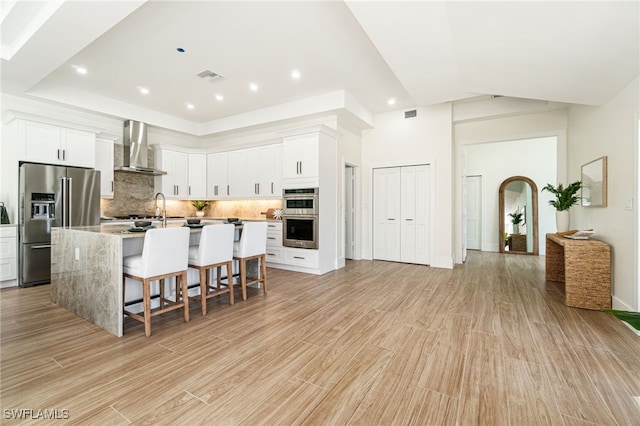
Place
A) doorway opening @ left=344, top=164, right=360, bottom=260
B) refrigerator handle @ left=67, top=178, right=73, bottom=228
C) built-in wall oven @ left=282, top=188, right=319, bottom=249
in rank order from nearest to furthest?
1. refrigerator handle @ left=67, top=178, right=73, bottom=228
2. built-in wall oven @ left=282, top=188, right=319, bottom=249
3. doorway opening @ left=344, top=164, right=360, bottom=260

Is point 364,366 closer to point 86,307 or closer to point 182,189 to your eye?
point 86,307

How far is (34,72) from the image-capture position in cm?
380

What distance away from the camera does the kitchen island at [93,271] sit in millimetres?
2543

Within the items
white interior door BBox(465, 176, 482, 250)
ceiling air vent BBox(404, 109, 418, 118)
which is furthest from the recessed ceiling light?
white interior door BBox(465, 176, 482, 250)

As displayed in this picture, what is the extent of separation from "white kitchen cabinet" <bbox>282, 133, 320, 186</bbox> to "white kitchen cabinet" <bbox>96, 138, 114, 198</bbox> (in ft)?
10.7

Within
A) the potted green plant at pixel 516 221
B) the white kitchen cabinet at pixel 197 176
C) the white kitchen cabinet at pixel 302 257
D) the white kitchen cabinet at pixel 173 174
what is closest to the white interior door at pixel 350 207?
the white kitchen cabinet at pixel 302 257

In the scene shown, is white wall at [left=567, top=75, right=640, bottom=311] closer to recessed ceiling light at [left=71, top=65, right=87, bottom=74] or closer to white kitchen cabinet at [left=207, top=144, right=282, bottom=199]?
white kitchen cabinet at [left=207, top=144, right=282, bottom=199]

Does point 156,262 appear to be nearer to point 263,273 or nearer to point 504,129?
point 263,273

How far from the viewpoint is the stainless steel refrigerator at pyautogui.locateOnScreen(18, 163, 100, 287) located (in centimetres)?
414

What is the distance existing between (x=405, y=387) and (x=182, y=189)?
6.29 metres

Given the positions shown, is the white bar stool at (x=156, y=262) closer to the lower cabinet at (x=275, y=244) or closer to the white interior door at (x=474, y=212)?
the lower cabinet at (x=275, y=244)

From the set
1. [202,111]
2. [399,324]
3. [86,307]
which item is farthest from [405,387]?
[202,111]

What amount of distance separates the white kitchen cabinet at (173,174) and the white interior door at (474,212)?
7593 mm

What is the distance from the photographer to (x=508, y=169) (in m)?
7.85
